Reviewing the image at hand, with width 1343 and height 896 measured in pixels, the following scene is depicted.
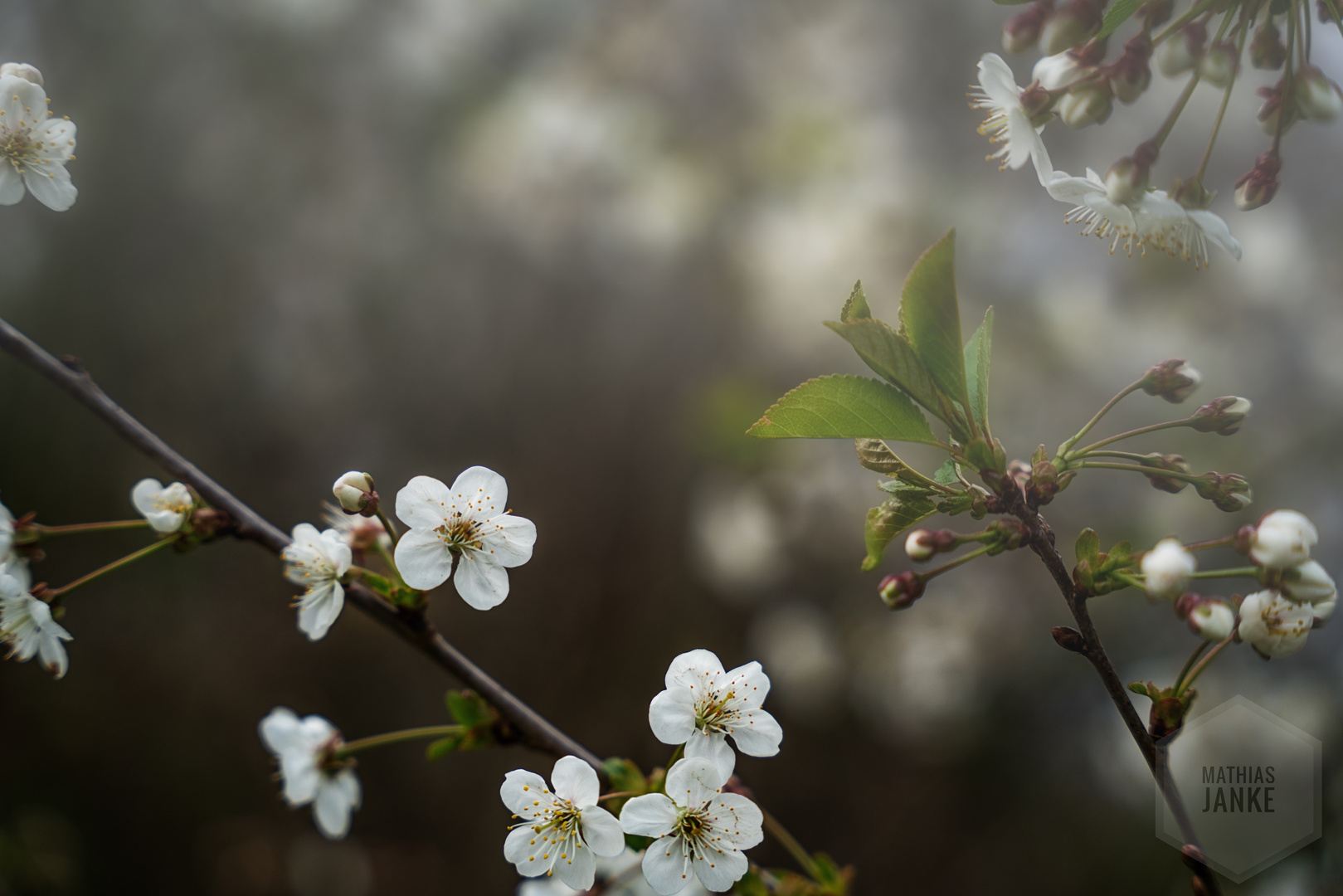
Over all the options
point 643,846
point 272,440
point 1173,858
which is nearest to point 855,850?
point 1173,858

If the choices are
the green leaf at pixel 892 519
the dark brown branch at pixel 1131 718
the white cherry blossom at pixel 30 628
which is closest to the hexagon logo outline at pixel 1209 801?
the dark brown branch at pixel 1131 718

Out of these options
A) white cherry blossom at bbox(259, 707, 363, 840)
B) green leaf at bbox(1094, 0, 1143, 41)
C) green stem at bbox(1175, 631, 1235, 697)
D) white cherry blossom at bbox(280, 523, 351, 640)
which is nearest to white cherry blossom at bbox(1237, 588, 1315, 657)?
green stem at bbox(1175, 631, 1235, 697)

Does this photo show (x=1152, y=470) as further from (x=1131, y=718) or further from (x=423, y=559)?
(x=423, y=559)

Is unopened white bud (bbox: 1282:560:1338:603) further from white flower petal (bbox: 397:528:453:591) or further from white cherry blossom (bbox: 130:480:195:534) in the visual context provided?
white cherry blossom (bbox: 130:480:195:534)

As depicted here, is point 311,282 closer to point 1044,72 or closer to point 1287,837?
point 1044,72

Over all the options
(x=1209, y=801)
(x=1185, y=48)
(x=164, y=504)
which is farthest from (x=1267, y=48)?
(x=164, y=504)

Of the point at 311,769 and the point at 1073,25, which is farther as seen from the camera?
the point at 311,769

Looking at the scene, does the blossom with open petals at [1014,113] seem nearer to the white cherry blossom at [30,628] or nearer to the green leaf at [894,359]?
the green leaf at [894,359]
